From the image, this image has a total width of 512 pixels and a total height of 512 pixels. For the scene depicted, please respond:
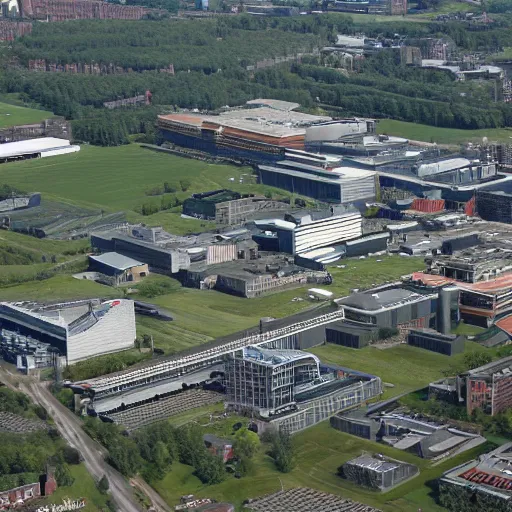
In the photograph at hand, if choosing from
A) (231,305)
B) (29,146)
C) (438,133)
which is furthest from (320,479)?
(438,133)

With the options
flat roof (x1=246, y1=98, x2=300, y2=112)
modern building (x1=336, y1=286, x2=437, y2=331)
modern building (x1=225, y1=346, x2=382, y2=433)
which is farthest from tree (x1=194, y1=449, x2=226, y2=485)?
flat roof (x1=246, y1=98, x2=300, y2=112)

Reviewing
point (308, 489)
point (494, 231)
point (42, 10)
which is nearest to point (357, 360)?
point (308, 489)

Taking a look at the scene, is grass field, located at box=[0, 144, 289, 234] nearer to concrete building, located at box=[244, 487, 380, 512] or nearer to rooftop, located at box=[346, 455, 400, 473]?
rooftop, located at box=[346, 455, 400, 473]

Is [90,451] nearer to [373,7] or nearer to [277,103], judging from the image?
[277,103]

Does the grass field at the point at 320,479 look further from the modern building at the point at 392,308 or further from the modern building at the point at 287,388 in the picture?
the modern building at the point at 392,308

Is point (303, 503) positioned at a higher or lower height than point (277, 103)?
lower

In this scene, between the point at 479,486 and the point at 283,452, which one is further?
the point at 283,452

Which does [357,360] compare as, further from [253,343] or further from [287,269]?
[287,269]
